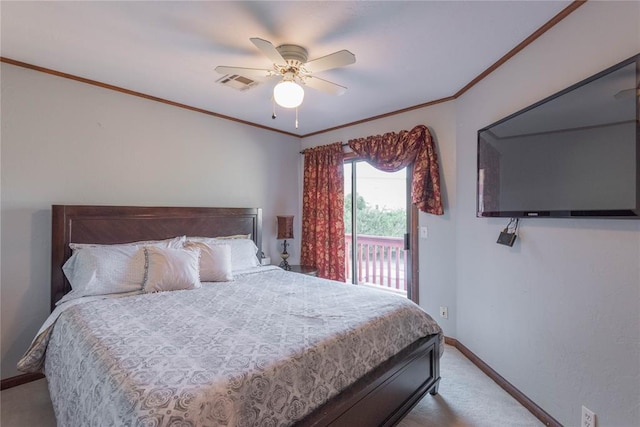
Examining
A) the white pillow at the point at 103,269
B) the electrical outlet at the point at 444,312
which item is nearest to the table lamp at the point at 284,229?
the white pillow at the point at 103,269

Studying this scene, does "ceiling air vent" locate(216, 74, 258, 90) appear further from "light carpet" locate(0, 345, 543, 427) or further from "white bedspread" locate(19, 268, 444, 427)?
"light carpet" locate(0, 345, 543, 427)

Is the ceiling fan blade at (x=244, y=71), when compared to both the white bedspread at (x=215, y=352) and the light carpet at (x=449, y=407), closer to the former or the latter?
the white bedspread at (x=215, y=352)

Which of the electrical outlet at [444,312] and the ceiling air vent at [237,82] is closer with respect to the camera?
the ceiling air vent at [237,82]

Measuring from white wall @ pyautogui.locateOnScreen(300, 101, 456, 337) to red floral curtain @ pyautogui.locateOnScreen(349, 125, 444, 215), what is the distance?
0.31ft

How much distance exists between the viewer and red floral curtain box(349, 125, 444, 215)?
3014mm

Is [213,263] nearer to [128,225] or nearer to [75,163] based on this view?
[128,225]

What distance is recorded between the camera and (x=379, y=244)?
3973mm

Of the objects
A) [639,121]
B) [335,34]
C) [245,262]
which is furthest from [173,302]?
[639,121]

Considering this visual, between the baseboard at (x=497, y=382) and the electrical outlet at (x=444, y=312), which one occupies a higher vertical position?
the electrical outlet at (x=444, y=312)

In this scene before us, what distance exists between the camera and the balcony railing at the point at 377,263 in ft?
12.9

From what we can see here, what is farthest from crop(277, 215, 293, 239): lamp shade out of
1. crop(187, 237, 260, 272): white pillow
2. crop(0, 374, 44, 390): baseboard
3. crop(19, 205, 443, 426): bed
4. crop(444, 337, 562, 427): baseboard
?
crop(0, 374, 44, 390): baseboard

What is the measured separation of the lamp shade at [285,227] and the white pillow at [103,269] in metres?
1.75

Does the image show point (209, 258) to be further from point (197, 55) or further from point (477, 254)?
point (477, 254)

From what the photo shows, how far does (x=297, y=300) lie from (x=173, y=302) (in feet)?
2.81
